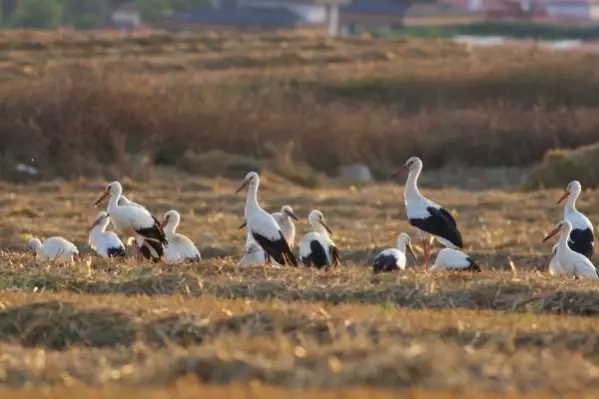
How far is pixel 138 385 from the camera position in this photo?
23.3 feet

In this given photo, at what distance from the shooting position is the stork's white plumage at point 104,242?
15852 millimetres

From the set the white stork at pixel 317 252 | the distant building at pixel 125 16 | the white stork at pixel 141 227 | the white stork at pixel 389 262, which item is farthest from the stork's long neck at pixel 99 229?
the distant building at pixel 125 16

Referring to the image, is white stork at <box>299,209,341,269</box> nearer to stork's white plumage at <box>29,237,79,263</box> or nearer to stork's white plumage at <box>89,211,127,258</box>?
stork's white plumage at <box>89,211,127,258</box>

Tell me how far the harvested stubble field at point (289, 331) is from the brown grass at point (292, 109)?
48.5 ft

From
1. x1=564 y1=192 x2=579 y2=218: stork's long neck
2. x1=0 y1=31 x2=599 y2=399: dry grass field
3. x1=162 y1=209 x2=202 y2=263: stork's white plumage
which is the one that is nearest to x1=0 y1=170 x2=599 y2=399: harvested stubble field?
x1=0 y1=31 x2=599 y2=399: dry grass field

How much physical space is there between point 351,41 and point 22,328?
40583mm

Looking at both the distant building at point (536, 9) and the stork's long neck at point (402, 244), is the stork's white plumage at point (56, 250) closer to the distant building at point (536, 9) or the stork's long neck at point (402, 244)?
the stork's long neck at point (402, 244)

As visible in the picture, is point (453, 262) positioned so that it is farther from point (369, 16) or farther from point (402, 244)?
point (369, 16)

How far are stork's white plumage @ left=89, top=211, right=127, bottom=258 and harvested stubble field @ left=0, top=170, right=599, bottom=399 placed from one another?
2618 mm

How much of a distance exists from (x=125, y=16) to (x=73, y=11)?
8.65ft

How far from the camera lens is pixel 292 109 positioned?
109ft

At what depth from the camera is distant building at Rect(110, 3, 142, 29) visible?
78.4m

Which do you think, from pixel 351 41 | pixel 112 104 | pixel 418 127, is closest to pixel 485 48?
pixel 351 41

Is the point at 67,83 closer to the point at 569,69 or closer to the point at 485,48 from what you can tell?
the point at 569,69
